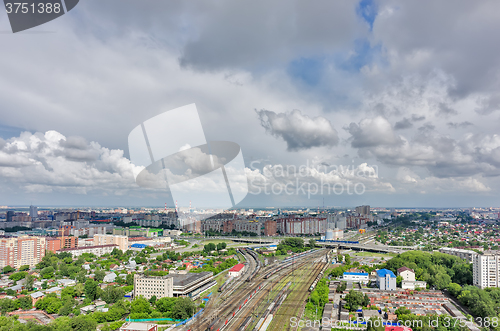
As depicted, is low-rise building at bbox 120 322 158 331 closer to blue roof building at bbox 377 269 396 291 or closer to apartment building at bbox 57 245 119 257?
blue roof building at bbox 377 269 396 291

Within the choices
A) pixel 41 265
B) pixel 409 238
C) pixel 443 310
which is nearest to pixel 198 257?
pixel 41 265

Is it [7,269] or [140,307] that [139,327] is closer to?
[140,307]

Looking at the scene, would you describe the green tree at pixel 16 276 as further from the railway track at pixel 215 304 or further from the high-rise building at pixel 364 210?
the high-rise building at pixel 364 210

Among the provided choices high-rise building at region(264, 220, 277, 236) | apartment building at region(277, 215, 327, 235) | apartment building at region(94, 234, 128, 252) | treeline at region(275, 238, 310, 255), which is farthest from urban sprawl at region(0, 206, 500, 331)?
apartment building at region(277, 215, 327, 235)

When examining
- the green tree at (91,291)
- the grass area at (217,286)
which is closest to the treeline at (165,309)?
the grass area at (217,286)

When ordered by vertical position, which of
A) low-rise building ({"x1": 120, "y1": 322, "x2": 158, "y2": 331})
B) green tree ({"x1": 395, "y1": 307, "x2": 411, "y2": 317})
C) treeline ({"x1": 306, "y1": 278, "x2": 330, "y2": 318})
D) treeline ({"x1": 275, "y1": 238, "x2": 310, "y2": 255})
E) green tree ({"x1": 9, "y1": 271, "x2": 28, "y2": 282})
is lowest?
treeline ({"x1": 275, "y1": 238, "x2": 310, "y2": 255})

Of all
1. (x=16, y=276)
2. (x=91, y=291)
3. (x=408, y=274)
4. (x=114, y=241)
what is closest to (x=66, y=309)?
(x=91, y=291)

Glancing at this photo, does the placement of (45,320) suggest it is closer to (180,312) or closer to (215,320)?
(180,312)
